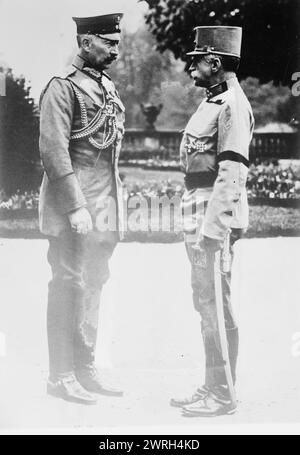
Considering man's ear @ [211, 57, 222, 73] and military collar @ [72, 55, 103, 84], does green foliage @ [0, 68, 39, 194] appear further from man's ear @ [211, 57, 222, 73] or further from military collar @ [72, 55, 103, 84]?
man's ear @ [211, 57, 222, 73]

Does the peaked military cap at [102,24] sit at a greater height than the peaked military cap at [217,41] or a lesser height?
greater

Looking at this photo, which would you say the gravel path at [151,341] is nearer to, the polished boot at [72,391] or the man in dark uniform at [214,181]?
the polished boot at [72,391]

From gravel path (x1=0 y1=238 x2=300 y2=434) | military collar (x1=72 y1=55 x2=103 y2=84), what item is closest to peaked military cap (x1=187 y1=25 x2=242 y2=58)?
military collar (x1=72 y1=55 x2=103 y2=84)

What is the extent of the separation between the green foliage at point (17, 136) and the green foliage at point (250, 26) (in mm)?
895

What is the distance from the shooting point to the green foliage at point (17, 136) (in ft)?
14.4

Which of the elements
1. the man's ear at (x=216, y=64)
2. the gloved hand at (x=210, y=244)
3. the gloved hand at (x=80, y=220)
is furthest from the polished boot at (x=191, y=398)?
the man's ear at (x=216, y=64)

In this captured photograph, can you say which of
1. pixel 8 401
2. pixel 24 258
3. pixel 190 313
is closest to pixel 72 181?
pixel 24 258

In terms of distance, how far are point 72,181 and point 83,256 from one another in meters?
0.43

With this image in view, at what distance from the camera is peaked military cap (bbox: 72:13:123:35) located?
160 inches

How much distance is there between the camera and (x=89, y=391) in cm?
425

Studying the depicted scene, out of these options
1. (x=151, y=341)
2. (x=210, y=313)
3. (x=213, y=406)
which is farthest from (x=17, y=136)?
(x=213, y=406)

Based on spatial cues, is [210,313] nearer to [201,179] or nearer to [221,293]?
[221,293]

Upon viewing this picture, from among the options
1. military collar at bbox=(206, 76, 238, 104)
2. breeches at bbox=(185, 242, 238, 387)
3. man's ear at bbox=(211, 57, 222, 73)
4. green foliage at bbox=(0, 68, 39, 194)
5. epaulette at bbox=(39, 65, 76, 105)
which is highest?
man's ear at bbox=(211, 57, 222, 73)
